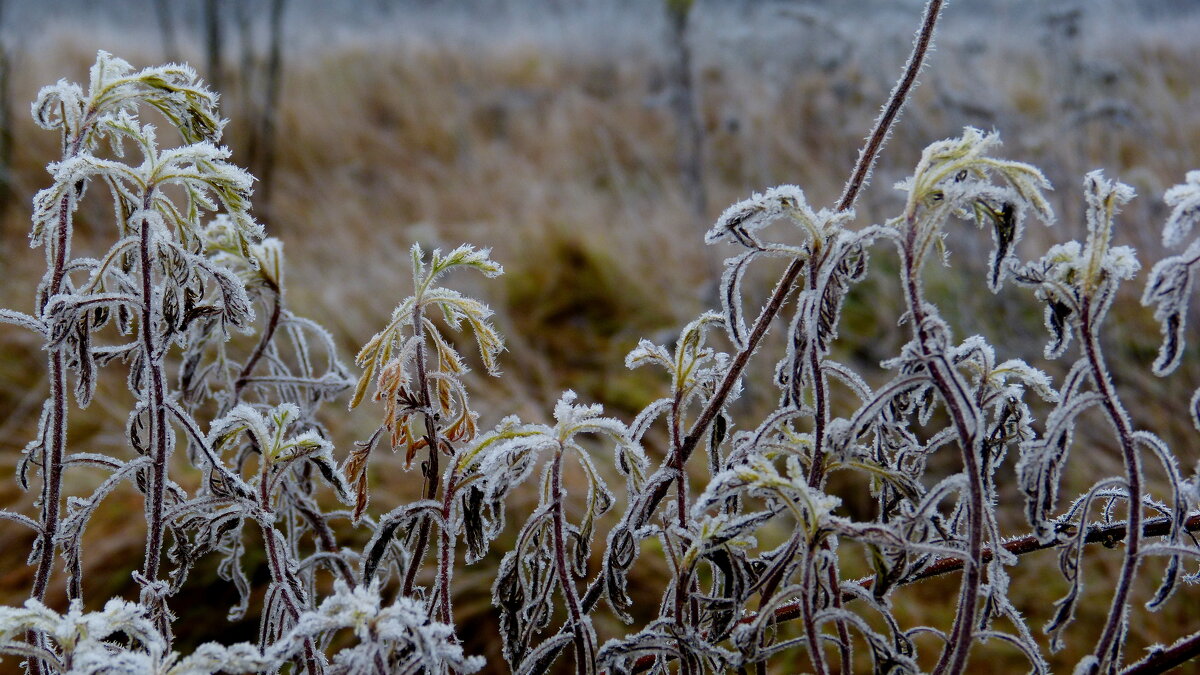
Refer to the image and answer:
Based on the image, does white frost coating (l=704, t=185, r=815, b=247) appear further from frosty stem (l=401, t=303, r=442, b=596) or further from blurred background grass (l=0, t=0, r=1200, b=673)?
blurred background grass (l=0, t=0, r=1200, b=673)

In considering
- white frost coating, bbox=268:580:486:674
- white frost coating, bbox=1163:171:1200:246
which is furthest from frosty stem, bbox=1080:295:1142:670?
white frost coating, bbox=268:580:486:674

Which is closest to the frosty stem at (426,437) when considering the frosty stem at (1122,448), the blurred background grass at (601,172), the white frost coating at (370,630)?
the white frost coating at (370,630)

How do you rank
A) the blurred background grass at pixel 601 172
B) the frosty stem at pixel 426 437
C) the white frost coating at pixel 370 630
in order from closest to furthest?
the white frost coating at pixel 370 630 → the frosty stem at pixel 426 437 → the blurred background grass at pixel 601 172

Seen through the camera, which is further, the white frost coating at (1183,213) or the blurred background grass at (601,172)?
the blurred background grass at (601,172)

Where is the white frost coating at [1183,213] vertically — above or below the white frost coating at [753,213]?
below

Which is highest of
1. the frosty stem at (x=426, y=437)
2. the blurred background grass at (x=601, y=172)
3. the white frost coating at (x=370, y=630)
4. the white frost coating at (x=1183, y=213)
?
the blurred background grass at (x=601, y=172)

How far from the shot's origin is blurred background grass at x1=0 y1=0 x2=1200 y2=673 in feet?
8.62

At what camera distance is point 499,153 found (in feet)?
20.1

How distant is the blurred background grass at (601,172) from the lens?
263cm

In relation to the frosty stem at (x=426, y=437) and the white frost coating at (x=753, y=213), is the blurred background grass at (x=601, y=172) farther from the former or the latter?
the white frost coating at (x=753, y=213)

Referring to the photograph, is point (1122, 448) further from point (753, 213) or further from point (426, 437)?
point (426, 437)

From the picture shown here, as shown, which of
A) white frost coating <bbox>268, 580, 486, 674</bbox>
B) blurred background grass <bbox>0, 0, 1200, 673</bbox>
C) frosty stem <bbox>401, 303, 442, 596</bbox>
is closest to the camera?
white frost coating <bbox>268, 580, 486, 674</bbox>

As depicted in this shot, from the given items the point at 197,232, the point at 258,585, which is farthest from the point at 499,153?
the point at 197,232

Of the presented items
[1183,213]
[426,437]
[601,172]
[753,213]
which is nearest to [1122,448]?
[1183,213]
